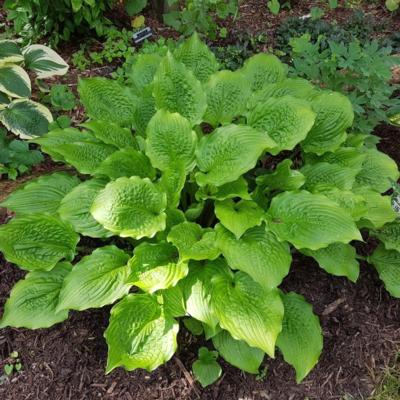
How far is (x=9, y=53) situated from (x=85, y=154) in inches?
44.7

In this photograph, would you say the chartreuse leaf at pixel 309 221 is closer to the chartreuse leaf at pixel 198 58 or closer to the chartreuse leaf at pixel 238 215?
the chartreuse leaf at pixel 238 215

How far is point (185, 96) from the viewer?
2246 mm

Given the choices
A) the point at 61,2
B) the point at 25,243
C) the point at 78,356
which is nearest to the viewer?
the point at 25,243

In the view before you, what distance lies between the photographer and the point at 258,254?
74.4 inches

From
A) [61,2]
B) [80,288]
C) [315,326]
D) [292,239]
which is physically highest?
[61,2]

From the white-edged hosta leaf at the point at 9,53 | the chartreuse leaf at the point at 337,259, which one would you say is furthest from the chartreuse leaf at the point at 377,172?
the white-edged hosta leaf at the point at 9,53

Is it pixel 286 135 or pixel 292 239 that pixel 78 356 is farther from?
pixel 286 135

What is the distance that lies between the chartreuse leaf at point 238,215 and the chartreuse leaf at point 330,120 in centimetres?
48

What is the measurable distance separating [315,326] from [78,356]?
1.09 m

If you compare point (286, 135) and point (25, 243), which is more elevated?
point (286, 135)

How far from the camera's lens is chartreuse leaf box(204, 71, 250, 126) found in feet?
7.59

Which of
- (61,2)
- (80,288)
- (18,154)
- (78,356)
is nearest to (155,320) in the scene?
(80,288)

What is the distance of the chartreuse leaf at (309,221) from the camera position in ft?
6.10

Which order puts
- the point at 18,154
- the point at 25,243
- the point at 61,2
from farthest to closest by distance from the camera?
1. the point at 61,2
2. the point at 18,154
3. the point at 25,243
